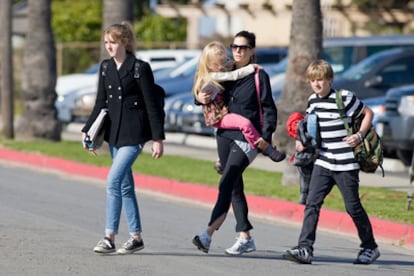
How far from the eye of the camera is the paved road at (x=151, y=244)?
30.8 ft

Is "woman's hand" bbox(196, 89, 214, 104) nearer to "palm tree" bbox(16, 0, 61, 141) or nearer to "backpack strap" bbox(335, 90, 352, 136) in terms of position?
"backpack strap" bbox(335, 90, 352, 136)

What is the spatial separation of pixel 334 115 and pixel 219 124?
1.00m

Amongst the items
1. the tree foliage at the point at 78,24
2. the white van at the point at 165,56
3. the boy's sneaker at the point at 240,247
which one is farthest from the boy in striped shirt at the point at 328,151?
the tree foliage at the point at 78,24

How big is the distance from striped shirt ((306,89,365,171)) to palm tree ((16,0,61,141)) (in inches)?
544

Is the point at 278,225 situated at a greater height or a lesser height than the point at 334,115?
lesser

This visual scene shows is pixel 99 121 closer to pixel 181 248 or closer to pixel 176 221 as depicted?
pixel 181 248

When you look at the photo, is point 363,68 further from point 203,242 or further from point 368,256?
point 203,242

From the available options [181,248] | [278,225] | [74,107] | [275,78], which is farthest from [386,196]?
[74,107]

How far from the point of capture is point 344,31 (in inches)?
1736

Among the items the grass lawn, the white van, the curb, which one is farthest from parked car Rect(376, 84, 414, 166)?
the white van

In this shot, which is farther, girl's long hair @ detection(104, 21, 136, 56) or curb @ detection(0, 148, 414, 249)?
curb @ detection(0, 148, 414, 249)

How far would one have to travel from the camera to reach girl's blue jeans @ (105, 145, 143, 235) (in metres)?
9.73

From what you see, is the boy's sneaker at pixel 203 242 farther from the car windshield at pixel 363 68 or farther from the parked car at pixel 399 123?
the car windshield at pixel 363 68

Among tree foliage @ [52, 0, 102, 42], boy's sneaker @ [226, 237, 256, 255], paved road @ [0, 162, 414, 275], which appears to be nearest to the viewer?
paved road @ [0, 162, 414, 275]
